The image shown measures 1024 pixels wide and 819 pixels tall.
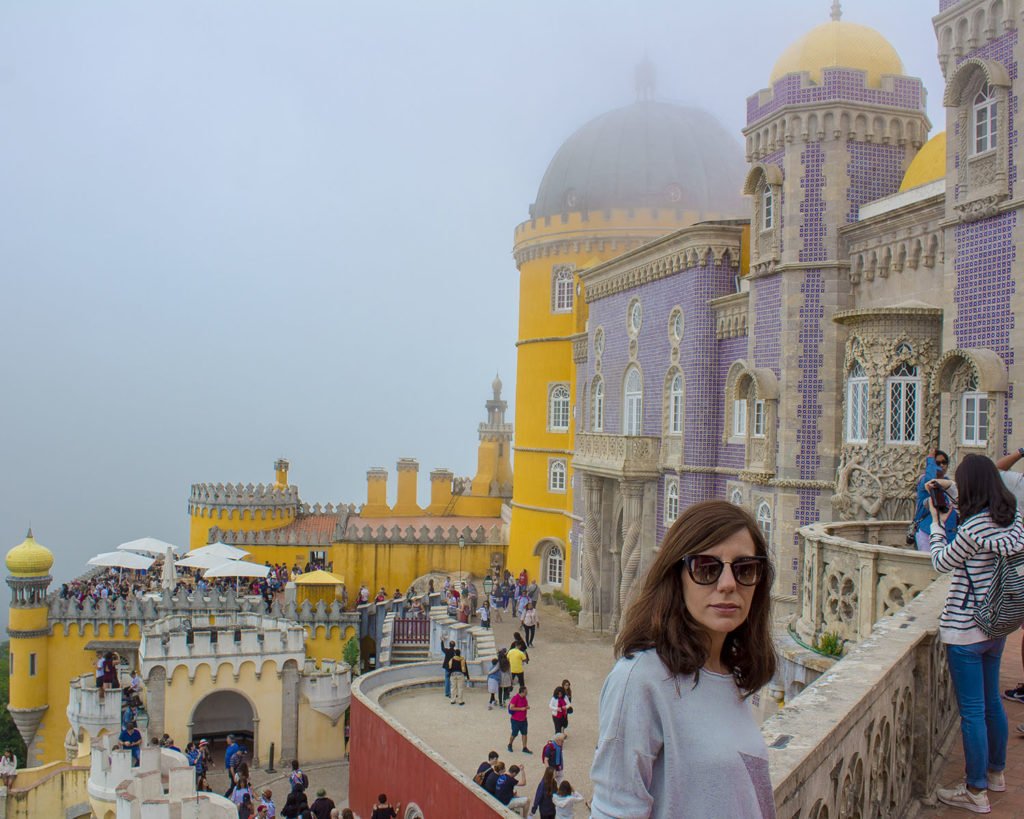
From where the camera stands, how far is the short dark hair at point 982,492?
5.00 metres

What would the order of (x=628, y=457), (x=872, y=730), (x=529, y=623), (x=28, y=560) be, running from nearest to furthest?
(x=872, y=730) → (x=529, y=623) → (x=628, y=457) → (x=28, y=560)

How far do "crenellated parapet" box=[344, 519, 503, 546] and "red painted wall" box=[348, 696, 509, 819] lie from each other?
1814 centimetres

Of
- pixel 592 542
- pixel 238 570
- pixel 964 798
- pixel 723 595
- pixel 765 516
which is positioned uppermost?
pixel 723 595

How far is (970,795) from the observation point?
Result: 4.79 meters

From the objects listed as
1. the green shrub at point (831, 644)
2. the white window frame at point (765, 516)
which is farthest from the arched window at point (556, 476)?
the green shrub at point (831, 644)

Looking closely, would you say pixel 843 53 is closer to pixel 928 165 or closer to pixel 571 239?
pixel 928 165

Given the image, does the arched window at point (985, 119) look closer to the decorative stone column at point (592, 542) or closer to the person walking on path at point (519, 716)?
the person walking on path at point (519, 716)

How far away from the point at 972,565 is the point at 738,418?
52.0 feet

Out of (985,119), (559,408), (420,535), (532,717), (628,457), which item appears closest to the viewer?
(985,119)

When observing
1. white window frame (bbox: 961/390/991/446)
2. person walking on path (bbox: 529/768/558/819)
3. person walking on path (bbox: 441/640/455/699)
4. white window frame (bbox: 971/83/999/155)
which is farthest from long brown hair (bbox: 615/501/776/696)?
person walking on path (bbox: 441/640/455/699)

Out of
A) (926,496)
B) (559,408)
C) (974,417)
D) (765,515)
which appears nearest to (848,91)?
(974,417)

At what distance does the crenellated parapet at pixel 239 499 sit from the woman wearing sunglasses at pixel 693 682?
38694 mm

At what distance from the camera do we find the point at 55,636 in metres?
27.9

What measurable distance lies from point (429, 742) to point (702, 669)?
13.9 meters
